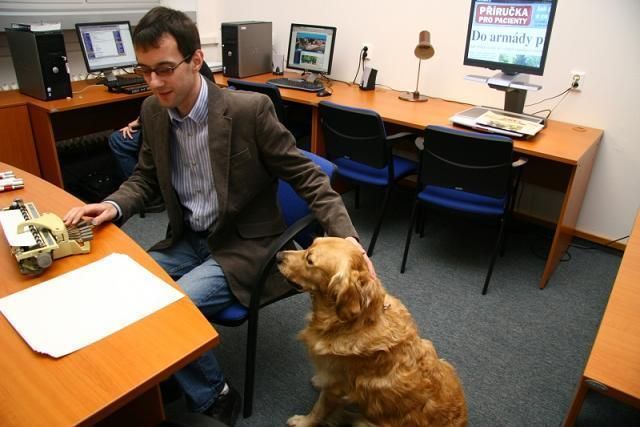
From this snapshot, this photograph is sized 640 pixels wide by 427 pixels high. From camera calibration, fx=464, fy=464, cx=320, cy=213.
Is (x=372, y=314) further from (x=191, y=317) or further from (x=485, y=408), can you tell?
(x=485, y=408)

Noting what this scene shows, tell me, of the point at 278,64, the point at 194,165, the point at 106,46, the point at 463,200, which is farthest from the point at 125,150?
the point at 463,200

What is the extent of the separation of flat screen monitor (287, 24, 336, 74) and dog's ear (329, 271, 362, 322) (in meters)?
2.68

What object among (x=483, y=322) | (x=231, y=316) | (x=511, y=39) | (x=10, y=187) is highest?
(x=511, y=39)

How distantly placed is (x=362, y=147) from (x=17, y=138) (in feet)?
7.08

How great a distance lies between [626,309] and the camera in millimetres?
1220

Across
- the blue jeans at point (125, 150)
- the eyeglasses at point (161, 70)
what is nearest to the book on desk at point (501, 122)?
the eyeglasses at point (161, 70)

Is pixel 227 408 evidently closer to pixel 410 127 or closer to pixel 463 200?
pixel 463 200

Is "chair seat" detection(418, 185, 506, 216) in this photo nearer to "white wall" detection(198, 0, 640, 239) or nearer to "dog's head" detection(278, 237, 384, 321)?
"white wall" detection(198, 0, 640, 239)

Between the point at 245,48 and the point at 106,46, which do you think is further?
the point at 245,48

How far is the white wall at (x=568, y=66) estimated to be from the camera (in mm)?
2607

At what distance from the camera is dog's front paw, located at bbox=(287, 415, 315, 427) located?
159 centimetres

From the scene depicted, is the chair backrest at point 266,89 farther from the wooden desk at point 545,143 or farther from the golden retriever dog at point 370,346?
the golden retriever dog at point 370,346

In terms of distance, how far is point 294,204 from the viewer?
68.7 inches

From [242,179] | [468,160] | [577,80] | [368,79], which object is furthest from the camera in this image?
[368,79]
